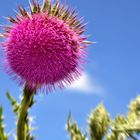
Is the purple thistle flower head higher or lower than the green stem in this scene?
higher

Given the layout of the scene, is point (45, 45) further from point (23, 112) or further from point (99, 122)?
point (99, 122)

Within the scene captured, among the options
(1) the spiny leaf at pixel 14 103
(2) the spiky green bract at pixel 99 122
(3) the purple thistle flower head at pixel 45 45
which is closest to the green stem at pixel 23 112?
(3) the purple thistle flower head at pixel 45 45

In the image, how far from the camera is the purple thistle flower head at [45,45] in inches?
178

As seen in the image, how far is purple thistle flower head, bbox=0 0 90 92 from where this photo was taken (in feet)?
14.9

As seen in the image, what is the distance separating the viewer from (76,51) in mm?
4809

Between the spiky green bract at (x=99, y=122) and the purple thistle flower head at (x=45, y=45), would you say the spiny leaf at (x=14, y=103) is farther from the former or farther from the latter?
the spiky green bract at (x=99, y=122)

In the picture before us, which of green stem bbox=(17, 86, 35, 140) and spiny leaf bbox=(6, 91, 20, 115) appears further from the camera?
spiny leaf bbox=(6, 91, 20, 115)

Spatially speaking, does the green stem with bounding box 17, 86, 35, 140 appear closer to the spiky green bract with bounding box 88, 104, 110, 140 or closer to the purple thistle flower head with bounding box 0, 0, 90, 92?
the purple thistle flower head with bounding box 0, 0, 90, 92

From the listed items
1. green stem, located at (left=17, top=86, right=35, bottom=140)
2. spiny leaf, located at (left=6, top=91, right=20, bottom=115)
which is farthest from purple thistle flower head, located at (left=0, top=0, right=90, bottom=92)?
spiny leaf, located at (left=6, top=91, right=20, bottom=115)

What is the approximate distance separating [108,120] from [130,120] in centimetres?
172

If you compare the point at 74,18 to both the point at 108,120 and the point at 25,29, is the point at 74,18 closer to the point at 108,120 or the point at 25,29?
the point at 25,29

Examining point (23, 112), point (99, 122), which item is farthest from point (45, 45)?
point (99, 122)

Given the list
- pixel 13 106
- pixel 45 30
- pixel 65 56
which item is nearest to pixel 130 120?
pixel 65 56

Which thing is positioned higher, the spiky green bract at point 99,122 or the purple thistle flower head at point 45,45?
the purple thistle flower head at point 45,45
